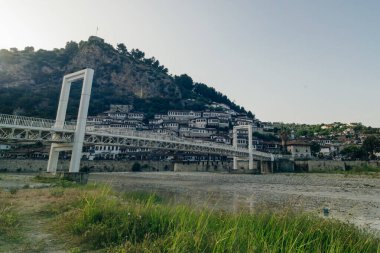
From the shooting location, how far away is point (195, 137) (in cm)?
11831

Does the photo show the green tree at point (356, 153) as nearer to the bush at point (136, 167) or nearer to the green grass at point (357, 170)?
the green grass at point (357, 170)

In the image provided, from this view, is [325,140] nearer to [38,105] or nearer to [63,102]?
[63,102]

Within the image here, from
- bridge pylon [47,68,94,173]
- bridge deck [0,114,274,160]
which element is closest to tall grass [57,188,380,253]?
bridge pylon [47,68,94,173]

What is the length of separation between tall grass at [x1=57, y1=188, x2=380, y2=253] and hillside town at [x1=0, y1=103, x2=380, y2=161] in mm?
73473

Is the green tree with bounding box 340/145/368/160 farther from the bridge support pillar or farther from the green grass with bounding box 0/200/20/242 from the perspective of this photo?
the green grass with bounding box 0/200/20/242

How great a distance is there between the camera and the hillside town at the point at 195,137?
93375mm

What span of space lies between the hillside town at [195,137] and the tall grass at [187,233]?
241 ft

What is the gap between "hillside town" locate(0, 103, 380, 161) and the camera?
93.4m

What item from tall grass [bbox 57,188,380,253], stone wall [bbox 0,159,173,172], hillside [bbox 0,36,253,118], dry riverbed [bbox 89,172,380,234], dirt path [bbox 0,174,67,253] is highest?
hillside [bbox 0,36,253,118]

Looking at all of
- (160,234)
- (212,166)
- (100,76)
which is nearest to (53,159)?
(160,234)

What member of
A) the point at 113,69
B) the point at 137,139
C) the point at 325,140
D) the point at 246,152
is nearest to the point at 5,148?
the point at 137,139

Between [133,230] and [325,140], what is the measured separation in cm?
14572

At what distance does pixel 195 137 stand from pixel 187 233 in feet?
372

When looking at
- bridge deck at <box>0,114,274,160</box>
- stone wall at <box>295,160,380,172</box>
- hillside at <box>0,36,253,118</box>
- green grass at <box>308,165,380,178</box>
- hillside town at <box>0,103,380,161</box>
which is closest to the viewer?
bridge deck at <box>0,114,274,160</box>
